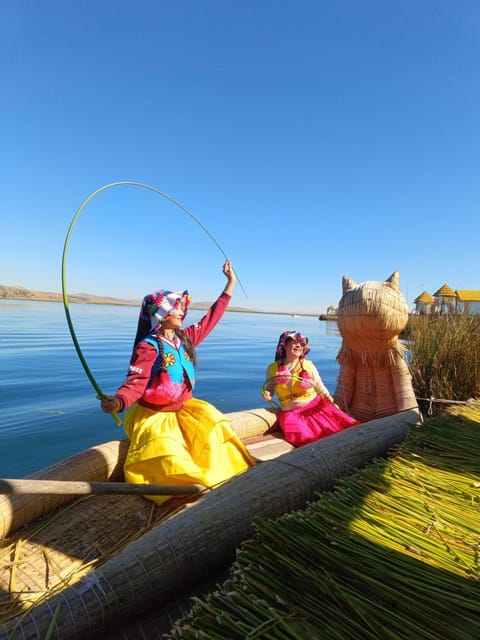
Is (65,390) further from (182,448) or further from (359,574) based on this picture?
(359,574)

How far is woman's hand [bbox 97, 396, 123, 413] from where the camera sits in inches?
86.9

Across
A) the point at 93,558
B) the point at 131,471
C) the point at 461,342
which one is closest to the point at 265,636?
the point at 93,558

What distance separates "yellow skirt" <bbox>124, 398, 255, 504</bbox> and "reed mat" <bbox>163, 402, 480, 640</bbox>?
88cm

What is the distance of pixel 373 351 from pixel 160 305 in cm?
237

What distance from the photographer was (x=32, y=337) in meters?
17.0

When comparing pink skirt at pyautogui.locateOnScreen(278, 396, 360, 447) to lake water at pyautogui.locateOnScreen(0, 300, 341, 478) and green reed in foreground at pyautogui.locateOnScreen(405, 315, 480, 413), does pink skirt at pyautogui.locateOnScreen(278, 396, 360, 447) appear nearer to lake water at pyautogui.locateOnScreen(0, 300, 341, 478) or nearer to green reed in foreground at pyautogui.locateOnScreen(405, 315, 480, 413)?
green reed in foreground at pyautogui.locateOnScreen(405, 315, 480, 413)

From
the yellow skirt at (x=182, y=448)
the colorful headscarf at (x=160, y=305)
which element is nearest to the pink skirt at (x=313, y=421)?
the yellow skirt at (x=182, y=448)

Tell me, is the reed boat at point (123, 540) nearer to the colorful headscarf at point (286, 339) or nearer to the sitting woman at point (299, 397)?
the sitting woman at point (299, 397)

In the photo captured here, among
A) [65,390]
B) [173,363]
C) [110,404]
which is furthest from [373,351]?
[65,390]

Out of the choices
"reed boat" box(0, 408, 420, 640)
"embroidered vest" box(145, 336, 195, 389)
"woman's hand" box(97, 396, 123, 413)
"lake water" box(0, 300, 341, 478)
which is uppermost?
"embroidered vest" box(145, 336, 195, 389)

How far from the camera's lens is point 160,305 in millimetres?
2760

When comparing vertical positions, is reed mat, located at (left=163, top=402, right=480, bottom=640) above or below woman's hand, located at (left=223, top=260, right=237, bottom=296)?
below

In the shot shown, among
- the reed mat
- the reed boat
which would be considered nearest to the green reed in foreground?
the reed boat

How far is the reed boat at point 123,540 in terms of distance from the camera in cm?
138
